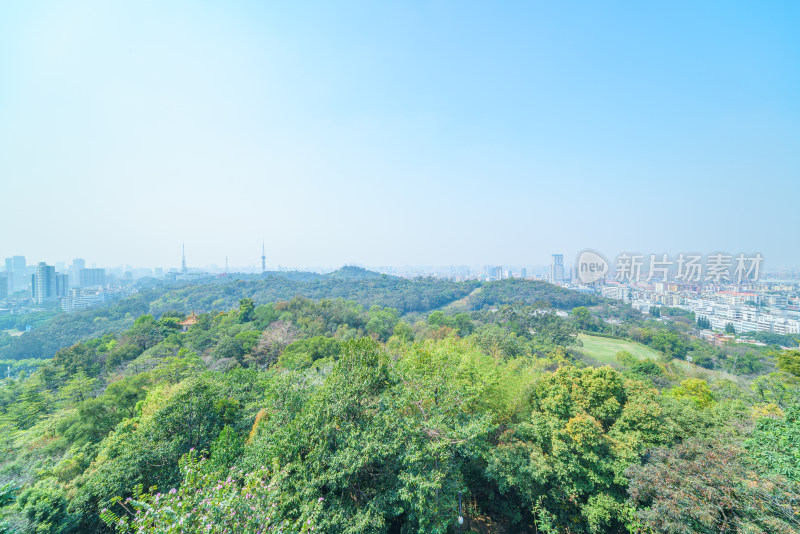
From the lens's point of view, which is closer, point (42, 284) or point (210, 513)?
point (210, 513)

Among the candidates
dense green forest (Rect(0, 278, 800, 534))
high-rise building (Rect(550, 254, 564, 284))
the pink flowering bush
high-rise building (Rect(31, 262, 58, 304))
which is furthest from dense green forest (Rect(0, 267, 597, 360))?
the pink flowering bush

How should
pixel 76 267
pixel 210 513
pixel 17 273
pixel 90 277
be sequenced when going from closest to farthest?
pixel 210 513, pixel 17 273, pixel 90 277, pixel 76 267

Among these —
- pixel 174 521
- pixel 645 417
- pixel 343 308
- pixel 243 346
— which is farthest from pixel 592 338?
pixel 174 521

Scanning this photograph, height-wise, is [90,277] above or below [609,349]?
above

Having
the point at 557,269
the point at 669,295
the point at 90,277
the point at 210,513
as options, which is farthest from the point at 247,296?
the point at 557,269

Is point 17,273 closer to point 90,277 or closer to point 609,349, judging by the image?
point 90,277

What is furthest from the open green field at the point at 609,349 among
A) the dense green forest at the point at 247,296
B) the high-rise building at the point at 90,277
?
the high-rise building at the point at 90,277

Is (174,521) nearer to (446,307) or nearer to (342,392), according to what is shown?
(342,392)

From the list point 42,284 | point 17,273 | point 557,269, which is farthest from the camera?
point 557,269
